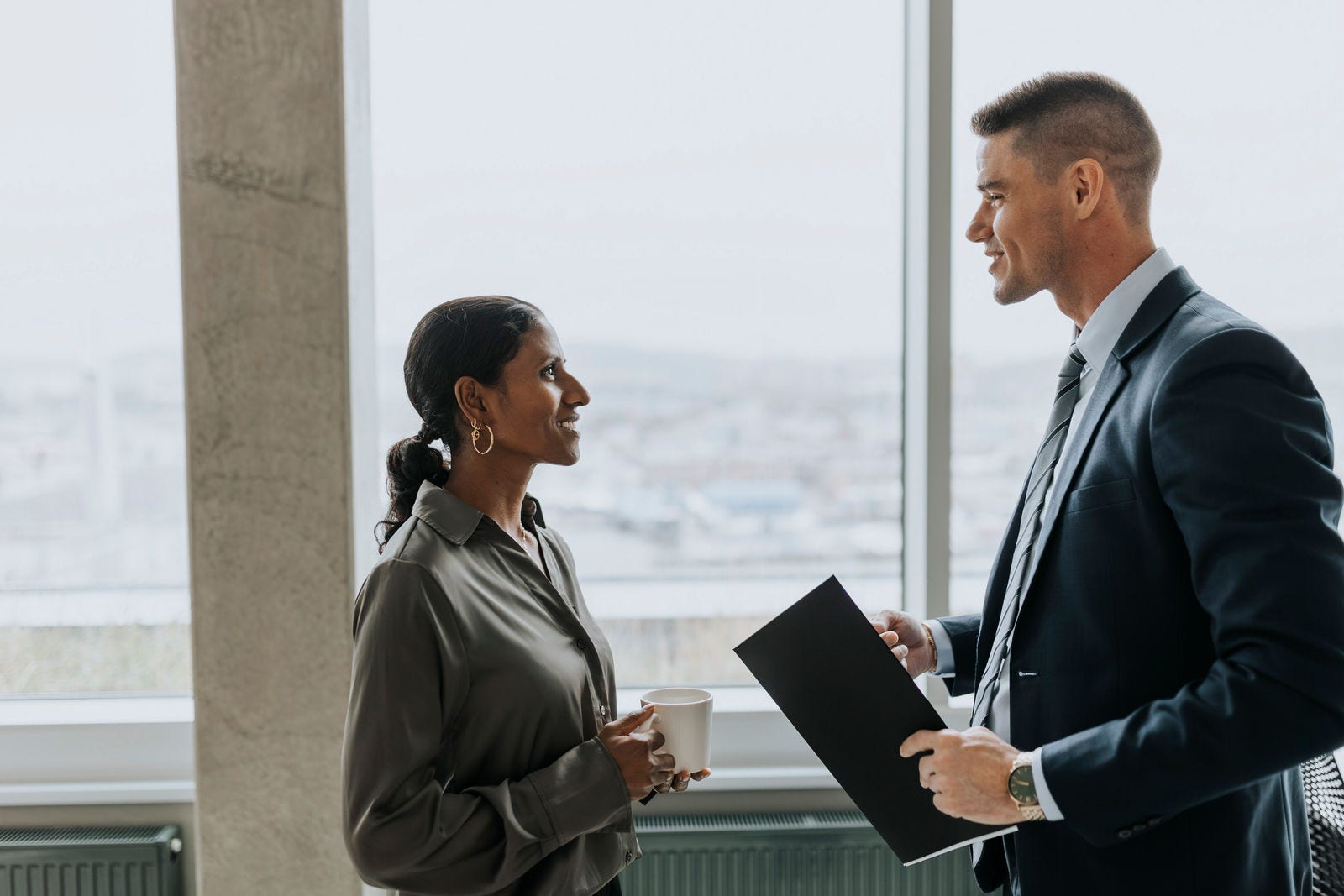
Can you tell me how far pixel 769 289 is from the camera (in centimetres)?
240

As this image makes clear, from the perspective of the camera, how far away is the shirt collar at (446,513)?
1.31 metres

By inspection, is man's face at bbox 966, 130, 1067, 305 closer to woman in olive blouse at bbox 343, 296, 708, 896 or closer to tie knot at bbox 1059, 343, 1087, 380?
tie knot at bbox 1059, 343, 1087, 380

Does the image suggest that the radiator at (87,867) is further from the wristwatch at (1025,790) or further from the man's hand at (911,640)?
the wristwatch at (1025,790)

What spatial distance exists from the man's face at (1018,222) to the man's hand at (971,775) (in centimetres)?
63

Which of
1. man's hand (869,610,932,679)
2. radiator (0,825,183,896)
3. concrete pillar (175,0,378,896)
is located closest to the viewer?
A: man's hand (869,610,932,679)

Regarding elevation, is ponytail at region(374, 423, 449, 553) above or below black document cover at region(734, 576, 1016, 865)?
above

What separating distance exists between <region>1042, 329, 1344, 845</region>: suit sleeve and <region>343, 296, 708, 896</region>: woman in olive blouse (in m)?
0.55

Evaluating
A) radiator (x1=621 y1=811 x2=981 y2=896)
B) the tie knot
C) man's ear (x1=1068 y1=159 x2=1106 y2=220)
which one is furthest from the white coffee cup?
radiator (x1=621 y1=811 x2=981 y2=896)

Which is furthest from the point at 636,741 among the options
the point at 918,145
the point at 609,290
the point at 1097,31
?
the point at 1097,31

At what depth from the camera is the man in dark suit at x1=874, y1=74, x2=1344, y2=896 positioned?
3.42ft

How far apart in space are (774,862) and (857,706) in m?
1.09

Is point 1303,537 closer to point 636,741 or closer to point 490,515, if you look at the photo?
point 636,741

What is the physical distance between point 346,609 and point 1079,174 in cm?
150

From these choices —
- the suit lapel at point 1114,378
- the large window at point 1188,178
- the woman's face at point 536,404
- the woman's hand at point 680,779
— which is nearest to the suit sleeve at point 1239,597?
the suit lapel at point 1114,378
